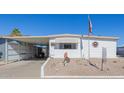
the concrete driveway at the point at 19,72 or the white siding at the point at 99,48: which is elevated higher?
the white siding at the point at 99,48

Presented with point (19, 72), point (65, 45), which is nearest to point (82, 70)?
point (19, 72)

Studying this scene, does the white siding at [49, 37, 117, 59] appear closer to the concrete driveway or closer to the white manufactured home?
the white manufactured home

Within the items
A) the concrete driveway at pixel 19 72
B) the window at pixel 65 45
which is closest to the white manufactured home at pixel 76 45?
the window at pixel 65 45

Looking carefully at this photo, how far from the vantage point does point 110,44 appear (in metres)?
19.4

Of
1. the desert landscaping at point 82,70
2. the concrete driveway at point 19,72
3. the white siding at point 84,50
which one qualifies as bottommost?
the concrete driveway at point 19,72

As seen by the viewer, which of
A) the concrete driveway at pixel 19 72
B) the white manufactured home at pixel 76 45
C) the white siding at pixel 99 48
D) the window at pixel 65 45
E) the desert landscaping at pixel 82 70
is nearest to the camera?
the concrete driveway at pixel 19 72

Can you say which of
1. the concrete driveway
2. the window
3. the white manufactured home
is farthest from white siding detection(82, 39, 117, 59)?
the concrete driveway

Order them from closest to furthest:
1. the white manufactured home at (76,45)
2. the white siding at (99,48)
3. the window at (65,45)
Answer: the white manufactured home at (76,45), the window at (65,45), the white siding at (99,48)

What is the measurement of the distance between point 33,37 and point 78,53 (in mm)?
5577

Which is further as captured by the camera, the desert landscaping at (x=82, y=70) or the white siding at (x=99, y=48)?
the white siding at (x=99, y=48)

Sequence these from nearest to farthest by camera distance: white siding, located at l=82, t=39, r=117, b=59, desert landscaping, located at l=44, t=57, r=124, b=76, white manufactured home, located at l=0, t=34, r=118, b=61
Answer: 1. desert landscaping, located at l=44, t=57, r=124, b=76
2. white manufactured home, located at l=0, t=34, r=118, b=61
3. white siding, located at l=82, t=39, r=117, b=59

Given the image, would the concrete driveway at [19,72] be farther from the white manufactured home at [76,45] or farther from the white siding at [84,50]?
the white siding at [84,50]

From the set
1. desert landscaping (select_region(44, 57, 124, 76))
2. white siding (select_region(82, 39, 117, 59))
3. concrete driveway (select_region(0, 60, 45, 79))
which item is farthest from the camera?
white siding (select_region(82, 39, 117, 59))
